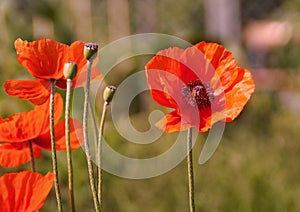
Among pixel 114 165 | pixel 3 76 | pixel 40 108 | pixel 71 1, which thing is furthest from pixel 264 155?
pixel 71 1

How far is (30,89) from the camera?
0.65m

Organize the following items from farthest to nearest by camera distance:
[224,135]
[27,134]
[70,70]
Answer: [224,135] → [27,134] → [70,70]

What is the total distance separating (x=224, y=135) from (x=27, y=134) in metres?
2.67

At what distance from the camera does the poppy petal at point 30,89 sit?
64cm

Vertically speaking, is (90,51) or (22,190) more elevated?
(90,51)

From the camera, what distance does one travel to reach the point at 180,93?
25.1 inches

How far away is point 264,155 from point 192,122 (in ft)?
6.14

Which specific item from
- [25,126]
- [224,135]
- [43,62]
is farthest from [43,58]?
[224,135]

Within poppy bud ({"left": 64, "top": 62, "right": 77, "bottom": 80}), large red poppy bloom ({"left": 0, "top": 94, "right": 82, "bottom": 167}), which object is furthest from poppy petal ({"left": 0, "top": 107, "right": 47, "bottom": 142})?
poppy bud ({"left": 64, "top": 62, "right": 77, "bottom": 80})

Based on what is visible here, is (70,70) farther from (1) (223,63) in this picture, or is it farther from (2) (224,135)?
(2) (224,135)

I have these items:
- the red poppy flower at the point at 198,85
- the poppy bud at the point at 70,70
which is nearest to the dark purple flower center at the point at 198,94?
the red poppy flower at the point at 198,85

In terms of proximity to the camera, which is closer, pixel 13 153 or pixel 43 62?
pixel 43 62

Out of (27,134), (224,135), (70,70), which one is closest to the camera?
(70,70)

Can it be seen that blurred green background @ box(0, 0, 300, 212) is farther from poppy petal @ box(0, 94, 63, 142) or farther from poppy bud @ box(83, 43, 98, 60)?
poppy bud @ box(83, 43, 98, 60)
